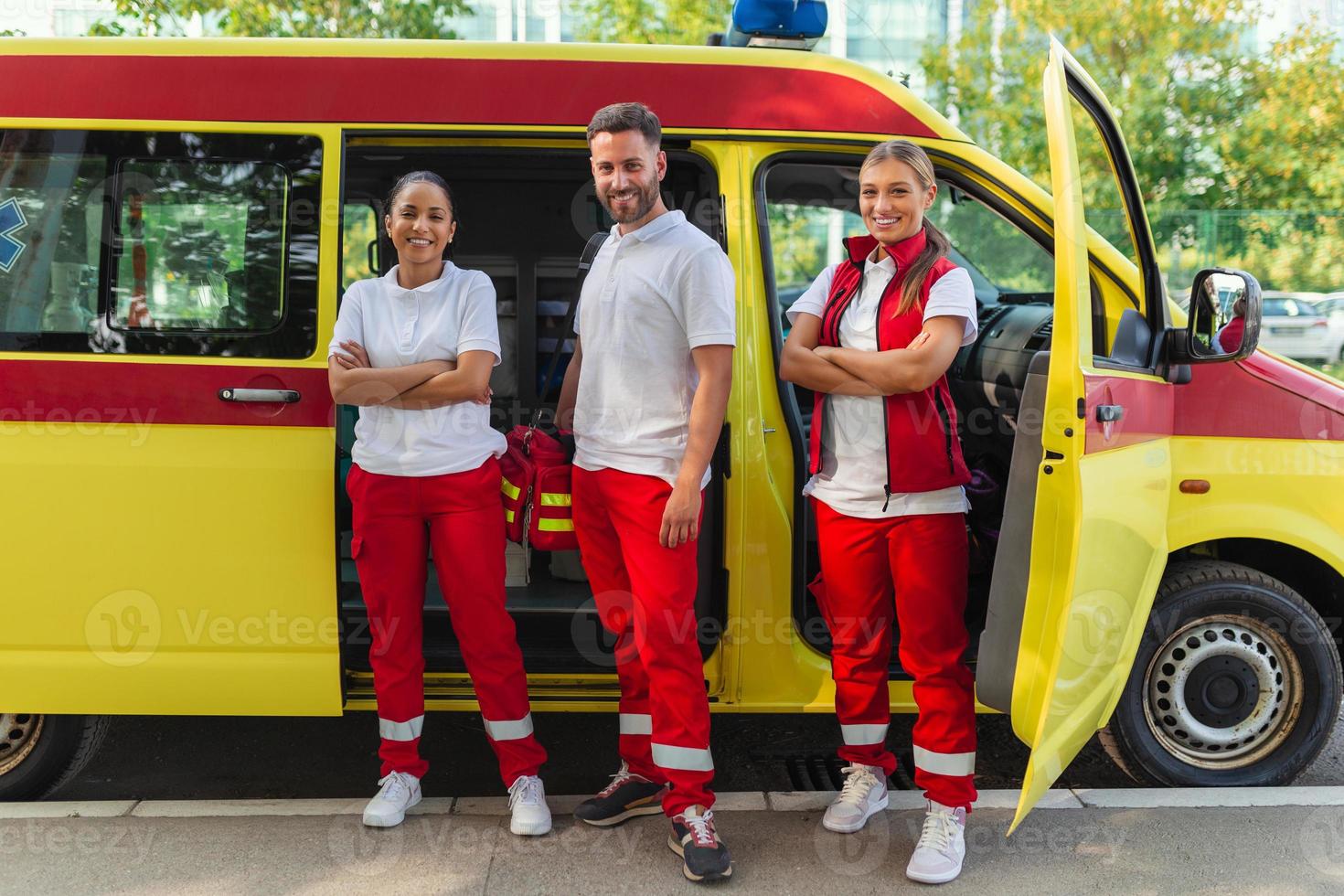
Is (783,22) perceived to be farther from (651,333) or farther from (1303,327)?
(1303,327)

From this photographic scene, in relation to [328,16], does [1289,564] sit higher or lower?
lower

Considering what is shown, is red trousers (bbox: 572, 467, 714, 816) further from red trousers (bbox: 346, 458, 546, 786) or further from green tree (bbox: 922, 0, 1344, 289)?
green tree (bbox: 922, 0, 1344, 289)

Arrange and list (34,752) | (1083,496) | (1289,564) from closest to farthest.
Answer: (1083,496) < (34,752) < (1289,564)

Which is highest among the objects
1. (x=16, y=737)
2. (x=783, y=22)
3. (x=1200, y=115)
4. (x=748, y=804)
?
(x=1200, y=115)

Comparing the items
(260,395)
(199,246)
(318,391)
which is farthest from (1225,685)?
(199,246)

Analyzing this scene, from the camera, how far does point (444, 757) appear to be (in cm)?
402

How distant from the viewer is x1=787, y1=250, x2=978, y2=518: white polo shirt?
9.73 ft

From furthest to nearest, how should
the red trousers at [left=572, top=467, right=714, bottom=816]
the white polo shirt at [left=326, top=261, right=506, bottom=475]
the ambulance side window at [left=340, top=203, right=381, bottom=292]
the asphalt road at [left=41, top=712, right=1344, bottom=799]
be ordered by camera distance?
1. the ambulance side window at [left=340, top=203, right=381, bottom=292]
2. the asphalt road at [left=41, top=712, right=1344, bottom=799]
3. the white polo shirt at [left=326, top=261, right=506, bottom=475]
4. the red trousers at [left=572, top=467, right=714, bottom=816]

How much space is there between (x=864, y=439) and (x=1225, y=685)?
143 centimetres

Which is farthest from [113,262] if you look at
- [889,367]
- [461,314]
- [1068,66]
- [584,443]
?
[1068,66]

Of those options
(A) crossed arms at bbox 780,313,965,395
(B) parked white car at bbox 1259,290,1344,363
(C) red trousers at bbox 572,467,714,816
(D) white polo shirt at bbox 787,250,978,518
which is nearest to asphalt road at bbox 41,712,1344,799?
(C) red trousers at bbox 572,467,714,816

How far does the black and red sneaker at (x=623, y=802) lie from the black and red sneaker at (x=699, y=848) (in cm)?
18

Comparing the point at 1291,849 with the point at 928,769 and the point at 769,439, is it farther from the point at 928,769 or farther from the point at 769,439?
the point at 769,439

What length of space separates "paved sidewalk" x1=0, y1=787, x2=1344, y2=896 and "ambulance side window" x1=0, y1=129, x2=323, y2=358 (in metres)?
1.29
